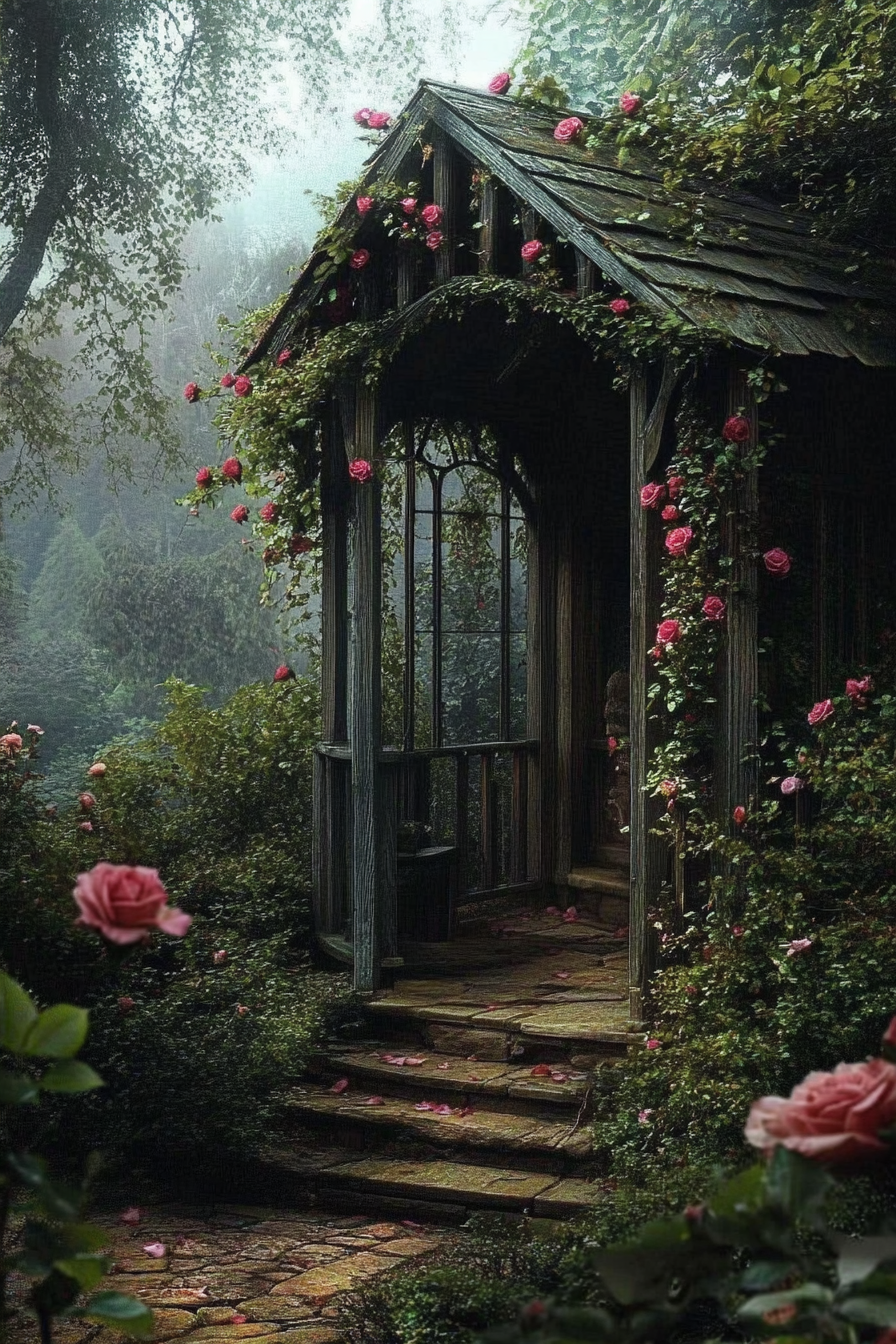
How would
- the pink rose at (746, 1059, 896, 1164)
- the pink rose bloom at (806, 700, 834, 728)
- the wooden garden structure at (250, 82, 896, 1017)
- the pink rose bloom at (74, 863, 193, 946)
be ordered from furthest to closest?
the wooden garden structure at (250, 82, 896, 1017)
the pink rose bloom at (806, 700, 834, 728)
the pink rose bloom at (74, 863, 193, 946)
the pink rose at (746, 1059, 896, 1164)

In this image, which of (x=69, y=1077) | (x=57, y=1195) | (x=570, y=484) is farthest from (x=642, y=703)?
(x=57, y=1195)

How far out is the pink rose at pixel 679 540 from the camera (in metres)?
5.48

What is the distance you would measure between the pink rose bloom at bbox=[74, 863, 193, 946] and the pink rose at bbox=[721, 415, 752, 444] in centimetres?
410

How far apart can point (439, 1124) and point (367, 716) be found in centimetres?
206

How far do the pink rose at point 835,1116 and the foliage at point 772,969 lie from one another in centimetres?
329

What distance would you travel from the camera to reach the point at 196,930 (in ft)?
24.6

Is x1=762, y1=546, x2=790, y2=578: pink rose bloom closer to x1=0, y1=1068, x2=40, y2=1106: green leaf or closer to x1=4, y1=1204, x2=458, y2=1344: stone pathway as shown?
x1=4, y1=1204, x2=458, y2=1344: stone pathway

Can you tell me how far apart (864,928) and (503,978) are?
248 cm

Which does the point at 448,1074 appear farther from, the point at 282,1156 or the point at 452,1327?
the point at 452,1327

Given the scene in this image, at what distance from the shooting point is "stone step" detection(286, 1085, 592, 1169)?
18.2 feet

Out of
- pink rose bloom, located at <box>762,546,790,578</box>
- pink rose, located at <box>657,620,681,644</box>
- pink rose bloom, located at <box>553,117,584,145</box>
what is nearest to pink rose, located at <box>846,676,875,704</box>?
pink rose bloom, located at <box>762,546,790,578</box>

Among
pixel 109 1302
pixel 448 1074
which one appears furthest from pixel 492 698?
pixel 109 1302

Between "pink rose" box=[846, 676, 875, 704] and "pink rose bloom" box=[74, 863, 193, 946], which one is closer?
"pink rose bloom" box=[74, 863, 193, 946]

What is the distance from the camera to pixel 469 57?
880 inches
